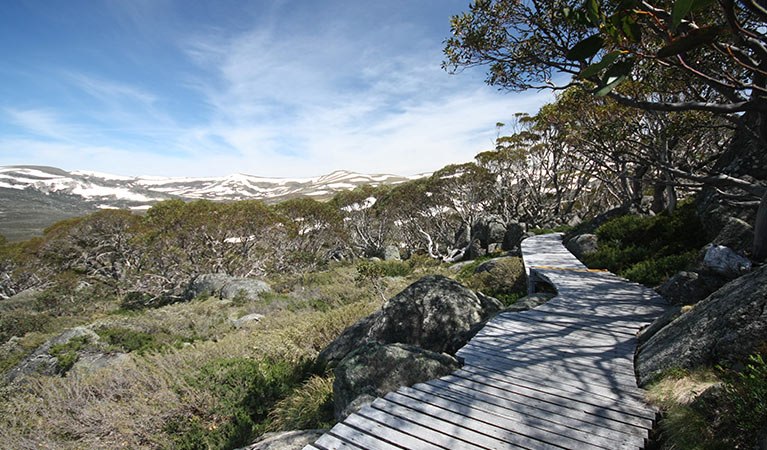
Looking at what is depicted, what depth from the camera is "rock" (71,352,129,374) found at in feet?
27.4

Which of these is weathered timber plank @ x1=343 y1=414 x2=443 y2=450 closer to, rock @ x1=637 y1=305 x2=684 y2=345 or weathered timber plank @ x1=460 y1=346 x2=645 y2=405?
weathered timber plank @ x1=460 y1=346 x2=645 y2=405

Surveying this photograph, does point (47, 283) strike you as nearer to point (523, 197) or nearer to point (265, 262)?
point (265, 262)

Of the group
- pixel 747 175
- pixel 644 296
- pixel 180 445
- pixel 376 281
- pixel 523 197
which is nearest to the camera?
pixel 180 445

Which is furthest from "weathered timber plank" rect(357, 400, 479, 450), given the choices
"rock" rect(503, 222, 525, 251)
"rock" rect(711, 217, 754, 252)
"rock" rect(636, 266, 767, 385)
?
"rock" rect(503, 222, 525, 251)

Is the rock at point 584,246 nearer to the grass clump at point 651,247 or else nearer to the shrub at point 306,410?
the grass clump at point 651,247

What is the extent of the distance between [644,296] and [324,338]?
737 cm

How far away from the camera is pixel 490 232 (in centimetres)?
2436

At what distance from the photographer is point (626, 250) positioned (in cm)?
977

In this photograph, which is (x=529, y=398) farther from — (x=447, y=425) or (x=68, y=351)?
(x=68, y=351)

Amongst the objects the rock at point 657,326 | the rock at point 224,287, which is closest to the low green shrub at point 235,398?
the rock at point 657,326

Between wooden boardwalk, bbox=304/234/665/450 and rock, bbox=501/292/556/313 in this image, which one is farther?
rock, bbox=501/292/556/313

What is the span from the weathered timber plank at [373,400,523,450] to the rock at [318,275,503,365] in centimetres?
324

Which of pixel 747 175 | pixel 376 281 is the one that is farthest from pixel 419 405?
pixel 747 175

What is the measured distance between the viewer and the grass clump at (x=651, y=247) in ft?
25.6
